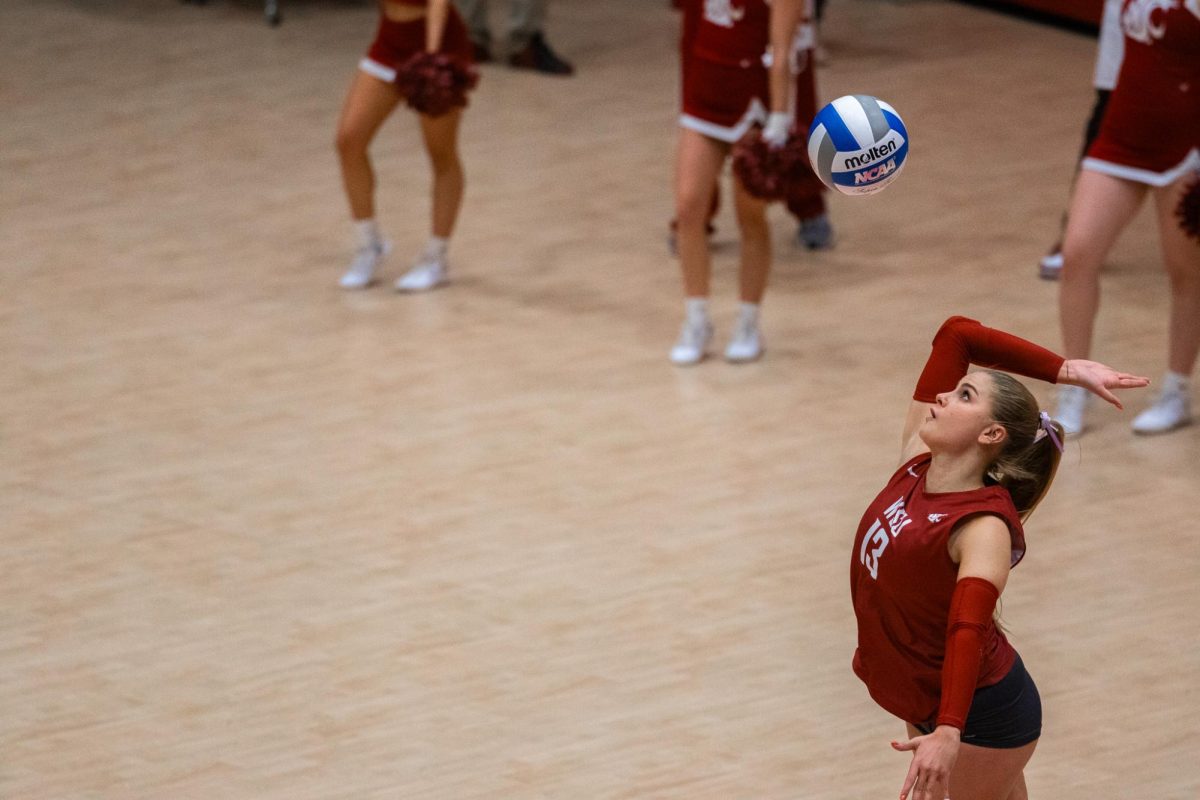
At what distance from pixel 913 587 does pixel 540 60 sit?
7.33m

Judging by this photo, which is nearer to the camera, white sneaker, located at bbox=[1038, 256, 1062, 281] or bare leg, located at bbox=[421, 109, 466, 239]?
bare leg, located at bbox=[421, 109, 466, 239]

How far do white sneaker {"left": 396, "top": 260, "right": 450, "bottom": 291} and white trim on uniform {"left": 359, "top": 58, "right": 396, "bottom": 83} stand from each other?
77 cm

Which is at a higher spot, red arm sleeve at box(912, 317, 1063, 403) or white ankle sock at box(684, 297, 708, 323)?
red arm sleeve at box(912, 317, 1063, 403)

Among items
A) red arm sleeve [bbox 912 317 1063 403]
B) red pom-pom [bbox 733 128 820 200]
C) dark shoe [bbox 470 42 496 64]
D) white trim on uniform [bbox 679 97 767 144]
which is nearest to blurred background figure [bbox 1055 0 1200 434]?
red pom-pom [bbox 733 128 820 200]

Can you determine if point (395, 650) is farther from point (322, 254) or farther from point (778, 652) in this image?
point (322, 254)

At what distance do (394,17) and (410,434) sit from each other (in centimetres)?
175

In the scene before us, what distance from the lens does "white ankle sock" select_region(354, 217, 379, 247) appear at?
6.38 metres

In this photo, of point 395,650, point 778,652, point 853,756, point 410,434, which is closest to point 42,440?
point 410,434

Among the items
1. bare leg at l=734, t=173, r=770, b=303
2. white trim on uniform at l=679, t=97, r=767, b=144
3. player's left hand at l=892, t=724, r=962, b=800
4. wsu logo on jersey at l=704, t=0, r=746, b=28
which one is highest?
wsu logo on jersey at l=704, t=0, r=746, b=28

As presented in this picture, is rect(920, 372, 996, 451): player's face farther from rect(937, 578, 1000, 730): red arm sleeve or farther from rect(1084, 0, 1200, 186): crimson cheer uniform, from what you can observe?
rect(1084, 0, 1200, 186): crimson cheer uniform

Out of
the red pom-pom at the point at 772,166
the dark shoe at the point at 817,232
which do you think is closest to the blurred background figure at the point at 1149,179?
the red pom-pom at the point at 772,166

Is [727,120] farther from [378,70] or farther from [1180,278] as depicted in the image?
[1180,278]

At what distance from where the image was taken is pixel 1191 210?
4797 mm

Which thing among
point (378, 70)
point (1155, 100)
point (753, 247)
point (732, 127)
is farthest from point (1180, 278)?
point (378, 70)
